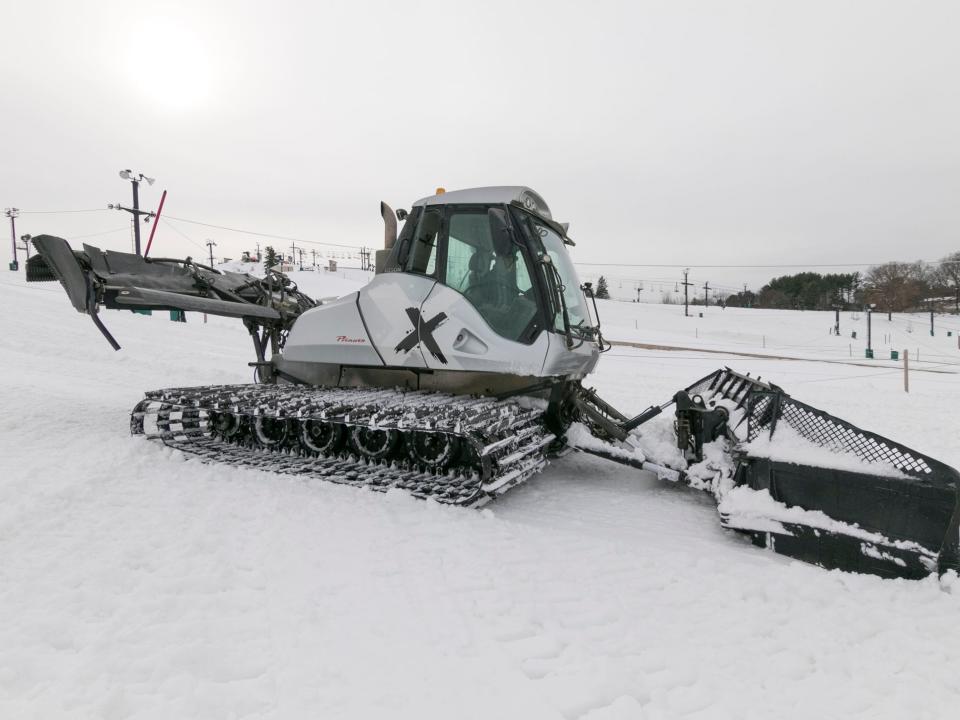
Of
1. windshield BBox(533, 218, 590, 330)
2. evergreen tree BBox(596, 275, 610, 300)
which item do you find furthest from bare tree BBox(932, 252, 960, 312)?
windshield BBox(533, 218, 590, 330)

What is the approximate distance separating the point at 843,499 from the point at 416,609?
2.74 meters

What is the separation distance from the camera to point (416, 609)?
2.77m

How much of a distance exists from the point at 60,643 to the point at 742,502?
398 cm

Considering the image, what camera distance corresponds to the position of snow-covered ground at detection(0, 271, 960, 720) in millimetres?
2158

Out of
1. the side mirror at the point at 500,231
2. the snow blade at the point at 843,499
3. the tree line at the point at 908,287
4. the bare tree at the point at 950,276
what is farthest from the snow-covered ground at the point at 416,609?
the bare tree at the point at 950,276

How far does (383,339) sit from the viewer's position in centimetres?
532

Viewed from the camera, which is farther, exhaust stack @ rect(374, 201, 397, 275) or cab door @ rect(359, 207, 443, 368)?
exhaust stack @ rect(374, 201, 397, 275)

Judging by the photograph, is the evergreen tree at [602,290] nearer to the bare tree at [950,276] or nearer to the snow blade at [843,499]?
the bare tree at [950,276]

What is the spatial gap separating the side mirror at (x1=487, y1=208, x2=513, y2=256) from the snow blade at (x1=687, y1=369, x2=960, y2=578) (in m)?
2.50

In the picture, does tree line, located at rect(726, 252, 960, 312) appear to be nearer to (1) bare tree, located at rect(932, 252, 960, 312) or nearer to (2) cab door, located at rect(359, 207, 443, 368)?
(1) bare tree, located at rect(932, 252, 960, 312)

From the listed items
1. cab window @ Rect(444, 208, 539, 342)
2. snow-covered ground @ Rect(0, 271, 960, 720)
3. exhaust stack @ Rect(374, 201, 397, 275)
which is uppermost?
exhaust stack @ Rect(374, 201, 397, 275)

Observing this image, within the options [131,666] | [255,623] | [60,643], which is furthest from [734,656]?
[60,643]

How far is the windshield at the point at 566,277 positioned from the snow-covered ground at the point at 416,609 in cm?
167

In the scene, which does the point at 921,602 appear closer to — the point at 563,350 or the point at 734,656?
the point at 734,656
